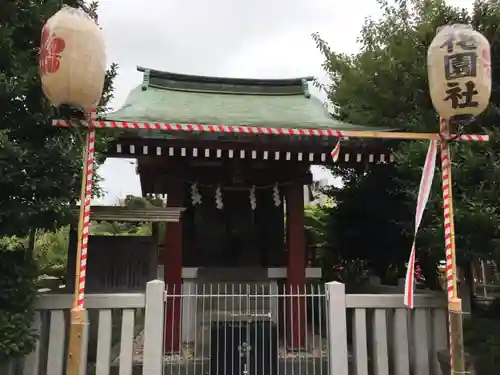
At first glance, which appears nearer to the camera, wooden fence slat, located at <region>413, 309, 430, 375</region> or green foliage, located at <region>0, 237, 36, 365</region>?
green foliage, located at <region>0, 237, 36, 365</region>

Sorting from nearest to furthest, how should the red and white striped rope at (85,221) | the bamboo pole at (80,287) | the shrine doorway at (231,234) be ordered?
the bamboo pole at (80,287)
the red and white striped rope at (85,221)
the shrine doorway at (231,234)

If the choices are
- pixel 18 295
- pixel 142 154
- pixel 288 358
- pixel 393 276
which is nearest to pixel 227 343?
pixel 288 358

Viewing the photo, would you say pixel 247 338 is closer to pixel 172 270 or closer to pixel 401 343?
pixel 401 343

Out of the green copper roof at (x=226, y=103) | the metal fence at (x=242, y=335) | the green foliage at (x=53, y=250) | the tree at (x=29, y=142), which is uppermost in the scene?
the green copper roof at (x=226, y=103)

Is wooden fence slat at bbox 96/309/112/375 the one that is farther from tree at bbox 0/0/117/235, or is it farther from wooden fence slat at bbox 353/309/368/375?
wooden fence slat at bbox 353/309/368/375

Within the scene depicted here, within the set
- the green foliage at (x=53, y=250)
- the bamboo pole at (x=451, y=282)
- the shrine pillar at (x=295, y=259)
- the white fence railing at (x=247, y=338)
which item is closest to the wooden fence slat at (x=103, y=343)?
the white fence railing at (x=247, y=338)

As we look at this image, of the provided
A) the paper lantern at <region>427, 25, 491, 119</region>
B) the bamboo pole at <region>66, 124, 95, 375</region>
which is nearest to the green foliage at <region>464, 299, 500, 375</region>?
the paper lantern at <region>427, 25, 491, 119</region>

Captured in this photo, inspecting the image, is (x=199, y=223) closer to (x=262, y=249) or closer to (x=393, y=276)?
(x=262, y=249)

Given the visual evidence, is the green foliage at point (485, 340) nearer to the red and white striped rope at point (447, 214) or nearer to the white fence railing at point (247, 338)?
the white fence railing at point (247, 338)

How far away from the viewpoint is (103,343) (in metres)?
5.89

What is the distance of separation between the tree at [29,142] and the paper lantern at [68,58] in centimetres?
81

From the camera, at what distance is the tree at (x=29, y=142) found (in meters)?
5.16

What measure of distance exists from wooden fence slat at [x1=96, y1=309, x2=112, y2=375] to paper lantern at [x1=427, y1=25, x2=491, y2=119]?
4855 mm

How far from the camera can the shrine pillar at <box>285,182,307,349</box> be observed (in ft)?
27.9
